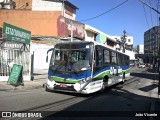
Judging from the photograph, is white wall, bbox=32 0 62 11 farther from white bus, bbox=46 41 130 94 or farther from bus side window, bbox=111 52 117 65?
white bus, bbox=46 41 130 94

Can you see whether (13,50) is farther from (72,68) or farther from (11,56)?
(72,68)

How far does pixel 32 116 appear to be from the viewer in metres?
9.09

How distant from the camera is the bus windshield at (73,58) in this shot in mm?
14875

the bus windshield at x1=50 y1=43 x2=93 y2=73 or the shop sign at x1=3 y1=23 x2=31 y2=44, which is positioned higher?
the shop sign at x1=3 y1=23 x2=31 y2=44

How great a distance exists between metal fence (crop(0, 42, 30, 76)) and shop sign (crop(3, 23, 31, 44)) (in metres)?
0.69

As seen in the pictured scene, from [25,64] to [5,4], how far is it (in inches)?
1342

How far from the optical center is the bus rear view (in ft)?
47.9

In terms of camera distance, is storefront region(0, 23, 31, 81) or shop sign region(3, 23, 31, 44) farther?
storefront region(0, 23, 31, 81)

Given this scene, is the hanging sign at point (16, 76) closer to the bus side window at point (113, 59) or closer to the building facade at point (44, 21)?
the bus side window at point (113, 59)

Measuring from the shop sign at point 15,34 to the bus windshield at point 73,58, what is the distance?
4148mm

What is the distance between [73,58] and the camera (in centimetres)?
1509

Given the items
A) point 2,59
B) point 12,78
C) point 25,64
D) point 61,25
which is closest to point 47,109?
point 12,78

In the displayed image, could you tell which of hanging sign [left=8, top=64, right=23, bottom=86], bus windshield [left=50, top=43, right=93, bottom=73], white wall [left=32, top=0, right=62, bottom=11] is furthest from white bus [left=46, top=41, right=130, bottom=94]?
white wall [left=32, top=0, right=62, bottom=11]

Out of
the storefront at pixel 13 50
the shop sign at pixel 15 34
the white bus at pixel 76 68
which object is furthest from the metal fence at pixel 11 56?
the white bus at pixel 76 68
